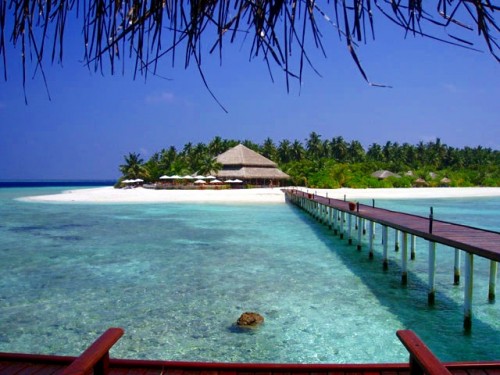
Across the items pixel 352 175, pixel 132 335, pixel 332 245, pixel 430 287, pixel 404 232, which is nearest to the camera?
pixel 132 335

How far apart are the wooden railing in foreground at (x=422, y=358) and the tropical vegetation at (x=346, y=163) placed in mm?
55692

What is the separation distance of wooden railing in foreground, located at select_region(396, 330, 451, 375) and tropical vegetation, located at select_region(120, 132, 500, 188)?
55.7 m

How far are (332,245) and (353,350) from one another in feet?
33.1

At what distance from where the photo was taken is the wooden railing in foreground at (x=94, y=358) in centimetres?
195

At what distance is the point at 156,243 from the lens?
17.2 m

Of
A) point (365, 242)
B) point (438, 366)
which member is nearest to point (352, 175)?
point (365, 242)

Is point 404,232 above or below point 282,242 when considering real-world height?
above

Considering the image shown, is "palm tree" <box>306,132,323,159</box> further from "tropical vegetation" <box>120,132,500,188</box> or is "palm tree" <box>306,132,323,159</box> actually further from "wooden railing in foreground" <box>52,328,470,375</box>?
"wooden railing in foreground" <box>52,328,470,375</box>

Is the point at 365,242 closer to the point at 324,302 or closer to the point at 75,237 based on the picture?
the point at 324,302

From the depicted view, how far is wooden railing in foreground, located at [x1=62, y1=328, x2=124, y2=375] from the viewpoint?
6.40ft

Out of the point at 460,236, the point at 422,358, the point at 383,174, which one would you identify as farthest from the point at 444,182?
the point at 422,358

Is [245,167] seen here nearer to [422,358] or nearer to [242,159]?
[242,159]

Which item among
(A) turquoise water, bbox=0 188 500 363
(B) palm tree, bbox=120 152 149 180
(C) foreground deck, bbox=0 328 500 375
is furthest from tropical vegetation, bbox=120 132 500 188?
(C) foreground deck, bbox=0 328 500 375

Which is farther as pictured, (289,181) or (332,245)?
(289,181)
